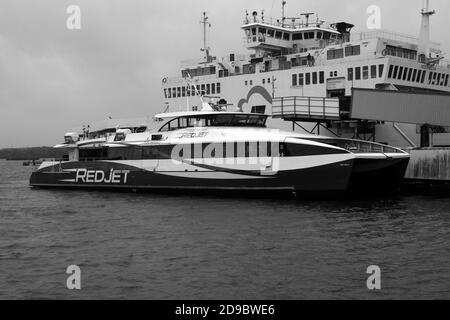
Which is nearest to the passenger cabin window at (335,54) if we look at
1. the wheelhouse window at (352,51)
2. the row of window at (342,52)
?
the row of window at (342,52)

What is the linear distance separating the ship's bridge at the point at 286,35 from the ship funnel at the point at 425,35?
7.13m

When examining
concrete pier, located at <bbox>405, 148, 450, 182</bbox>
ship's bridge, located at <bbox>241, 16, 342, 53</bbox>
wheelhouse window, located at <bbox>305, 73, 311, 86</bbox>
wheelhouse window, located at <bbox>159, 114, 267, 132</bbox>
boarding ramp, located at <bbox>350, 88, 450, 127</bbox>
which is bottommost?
concrete pier, located at <bbox>405, 148, 450, 182</bbox>

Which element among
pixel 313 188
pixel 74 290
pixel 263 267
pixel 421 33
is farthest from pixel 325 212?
pixel 421 33

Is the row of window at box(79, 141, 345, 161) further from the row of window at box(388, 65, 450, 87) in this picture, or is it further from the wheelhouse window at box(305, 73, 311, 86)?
the row of window at box(388, 65, 450, 87)

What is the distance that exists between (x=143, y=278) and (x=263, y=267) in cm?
313

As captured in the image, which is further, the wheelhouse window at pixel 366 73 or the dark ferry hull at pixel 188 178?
the wheelhouse window at pixel 366 73

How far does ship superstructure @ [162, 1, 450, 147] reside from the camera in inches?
1467

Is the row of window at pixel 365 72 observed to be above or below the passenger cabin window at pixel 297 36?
below

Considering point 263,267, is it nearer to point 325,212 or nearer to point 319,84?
point 325,212

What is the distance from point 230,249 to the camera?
16.6 m

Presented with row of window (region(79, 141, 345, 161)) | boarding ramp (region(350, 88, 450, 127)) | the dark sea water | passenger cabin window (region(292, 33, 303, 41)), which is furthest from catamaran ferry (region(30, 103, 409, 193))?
passenger cabin window (region(292, 33, 303, 41))

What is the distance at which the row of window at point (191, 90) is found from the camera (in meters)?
46.2

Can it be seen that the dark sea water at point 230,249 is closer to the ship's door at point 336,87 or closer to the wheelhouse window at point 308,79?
the ship's door at point 336,87
